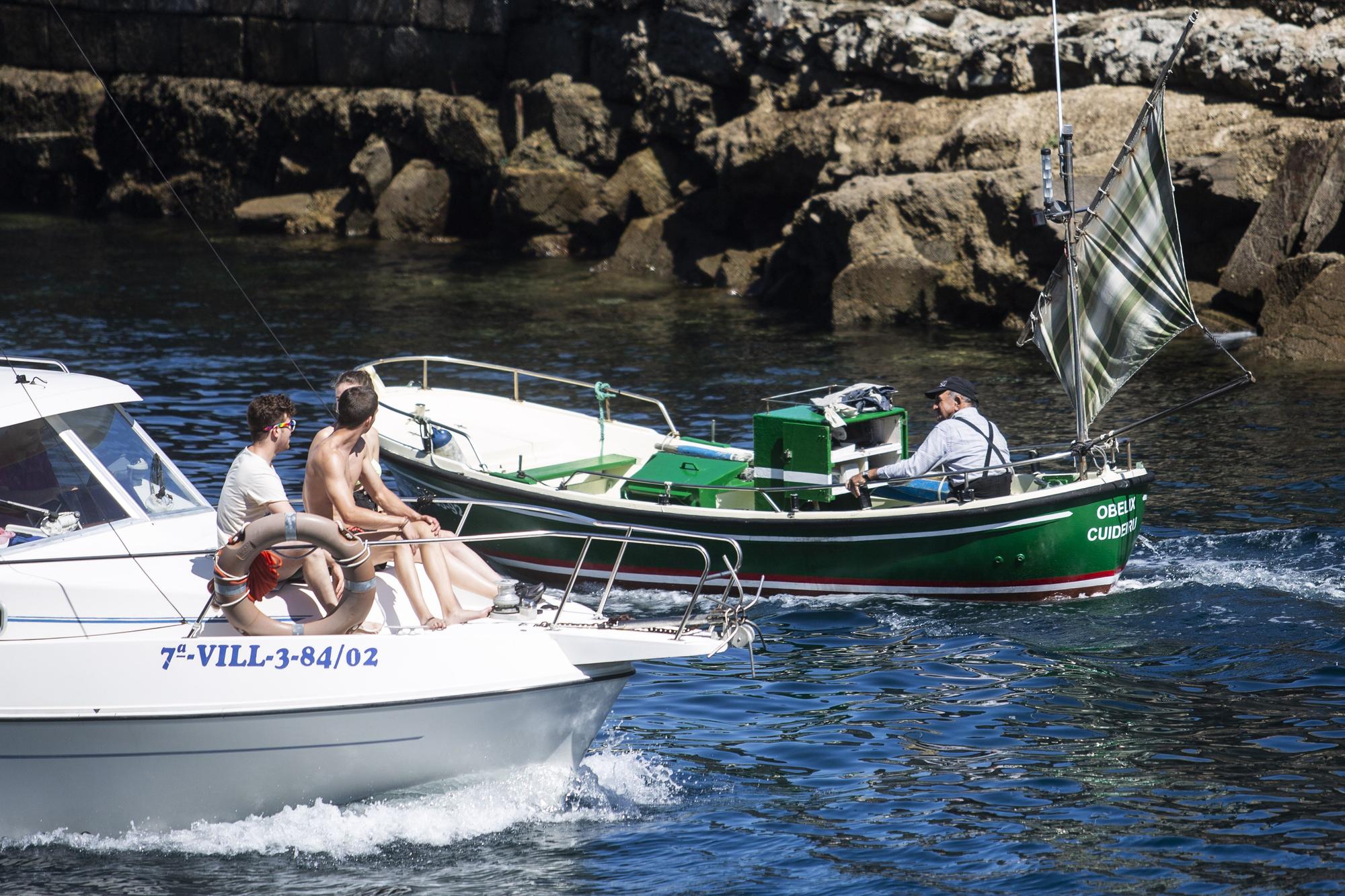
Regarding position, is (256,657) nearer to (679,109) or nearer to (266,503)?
(266,503)

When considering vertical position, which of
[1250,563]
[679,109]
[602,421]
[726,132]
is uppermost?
[679,109]

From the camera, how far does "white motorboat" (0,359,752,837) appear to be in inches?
327

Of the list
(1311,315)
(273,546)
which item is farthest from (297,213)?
(273,546)

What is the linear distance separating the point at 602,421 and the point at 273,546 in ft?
25.7

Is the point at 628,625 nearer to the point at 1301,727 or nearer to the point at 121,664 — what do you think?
the point at 121,664

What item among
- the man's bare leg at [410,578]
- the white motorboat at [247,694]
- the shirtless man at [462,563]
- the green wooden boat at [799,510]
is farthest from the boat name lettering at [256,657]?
the green wooden boat at [799,510]

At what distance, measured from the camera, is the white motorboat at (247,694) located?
27.2 ft

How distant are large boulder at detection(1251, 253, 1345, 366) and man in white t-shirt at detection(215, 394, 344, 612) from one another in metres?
16.9

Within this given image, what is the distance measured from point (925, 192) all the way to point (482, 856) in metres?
20.1

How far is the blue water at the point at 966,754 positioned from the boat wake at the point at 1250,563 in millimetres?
32

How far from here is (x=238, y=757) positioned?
27.5ft

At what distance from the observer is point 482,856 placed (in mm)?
8391

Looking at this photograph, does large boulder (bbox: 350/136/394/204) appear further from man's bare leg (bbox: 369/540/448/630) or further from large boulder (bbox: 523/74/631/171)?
man's bare leg (bbox: 369/540/448/630)

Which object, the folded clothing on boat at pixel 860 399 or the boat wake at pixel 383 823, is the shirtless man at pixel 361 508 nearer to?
the boat wake at pixel 383 823
